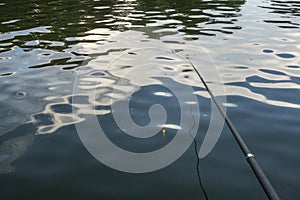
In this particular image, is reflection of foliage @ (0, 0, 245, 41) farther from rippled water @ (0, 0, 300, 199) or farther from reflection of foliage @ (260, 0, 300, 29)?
reflection of foliage @ (260, 0, 300, 29)

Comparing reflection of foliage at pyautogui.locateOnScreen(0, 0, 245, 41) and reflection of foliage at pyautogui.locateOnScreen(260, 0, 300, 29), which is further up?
reflection of foliage at pyautogui.locateOnScreen(0, 0, 245, 41)

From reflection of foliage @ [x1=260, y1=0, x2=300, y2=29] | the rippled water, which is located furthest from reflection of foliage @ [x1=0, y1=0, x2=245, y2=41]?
reflection of foliage @ [x1=260, y1=0, x2=300, y2=29]

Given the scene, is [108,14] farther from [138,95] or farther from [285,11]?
[138,95]

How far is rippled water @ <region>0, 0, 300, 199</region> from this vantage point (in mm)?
5047

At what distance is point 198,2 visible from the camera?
22.6 m

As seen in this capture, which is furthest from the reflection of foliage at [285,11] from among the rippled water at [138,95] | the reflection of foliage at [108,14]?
the reflection of foliage at [108,14]

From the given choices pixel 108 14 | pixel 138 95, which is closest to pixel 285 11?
pixel 108 14

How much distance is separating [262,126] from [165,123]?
1911mm

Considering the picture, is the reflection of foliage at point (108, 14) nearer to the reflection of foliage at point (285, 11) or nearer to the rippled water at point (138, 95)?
the rippled water at point (138, 95)

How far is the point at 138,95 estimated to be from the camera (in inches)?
316

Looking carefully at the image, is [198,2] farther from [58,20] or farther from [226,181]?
[226,181]

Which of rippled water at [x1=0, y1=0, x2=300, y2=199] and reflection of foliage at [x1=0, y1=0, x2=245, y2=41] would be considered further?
A: reflection of foliage at [x1=0, y1=0, x2=245, y2=41]

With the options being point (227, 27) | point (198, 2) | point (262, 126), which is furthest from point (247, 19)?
point (262, 126)

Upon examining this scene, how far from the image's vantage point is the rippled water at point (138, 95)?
16.6 feet
